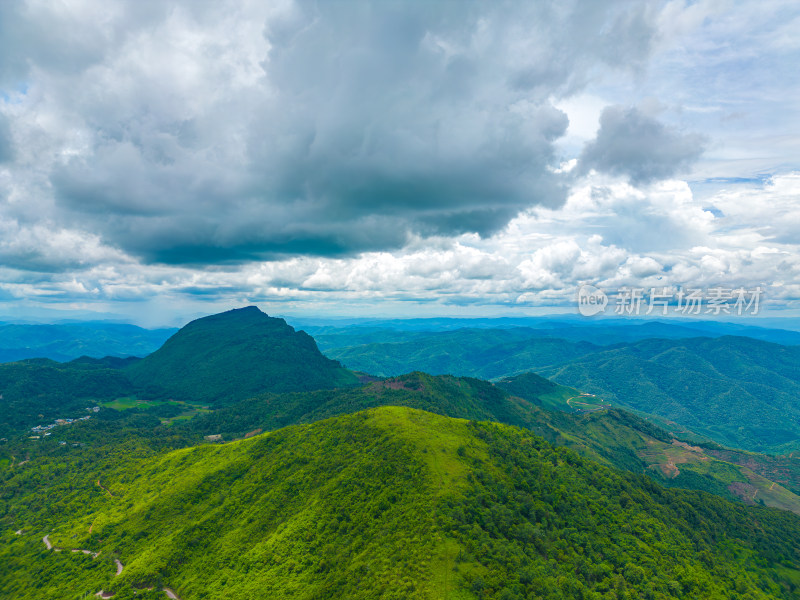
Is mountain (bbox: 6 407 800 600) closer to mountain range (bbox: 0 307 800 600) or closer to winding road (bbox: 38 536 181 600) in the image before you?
mountain range (bbox: 0 307 800 600)

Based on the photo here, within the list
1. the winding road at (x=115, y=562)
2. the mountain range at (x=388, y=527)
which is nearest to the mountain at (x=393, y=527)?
the mountain range at (x=388, y=527)

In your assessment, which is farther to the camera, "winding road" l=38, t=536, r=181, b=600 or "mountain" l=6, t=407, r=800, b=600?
"winding road" l=38, t=536, r=181, b=600

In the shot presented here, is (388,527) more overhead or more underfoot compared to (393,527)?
more underfoot

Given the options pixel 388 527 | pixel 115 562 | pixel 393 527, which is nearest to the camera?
pixel 393 527

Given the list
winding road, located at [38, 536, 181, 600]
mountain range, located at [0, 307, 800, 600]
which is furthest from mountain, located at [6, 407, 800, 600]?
winding road, located at [38, 536, 181, 600]

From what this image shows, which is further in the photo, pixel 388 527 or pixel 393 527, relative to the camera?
pixel 388 527

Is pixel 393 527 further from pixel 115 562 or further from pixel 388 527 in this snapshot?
pixel 115 562

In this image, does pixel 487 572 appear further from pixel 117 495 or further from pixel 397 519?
pixel 117 495

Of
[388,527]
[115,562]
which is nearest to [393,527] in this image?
[388,527]
